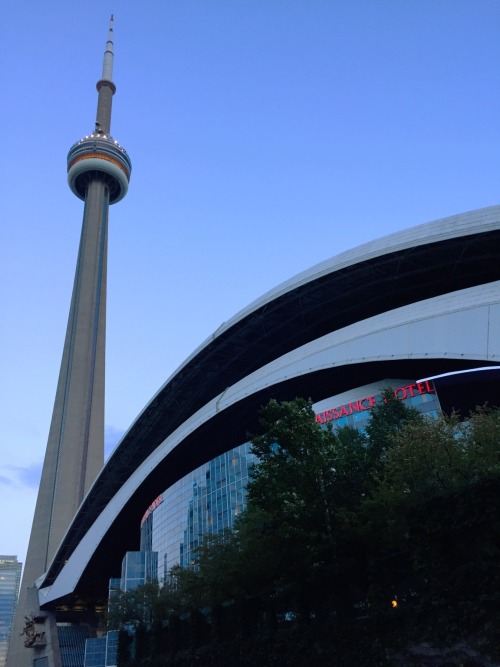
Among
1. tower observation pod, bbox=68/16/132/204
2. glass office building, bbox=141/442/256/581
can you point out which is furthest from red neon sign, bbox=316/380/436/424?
tower observation pod, bbox=68/16/132/204

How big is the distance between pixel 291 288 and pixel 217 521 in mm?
22199

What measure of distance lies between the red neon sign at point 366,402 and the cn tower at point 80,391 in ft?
178

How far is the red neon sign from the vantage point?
142 feet

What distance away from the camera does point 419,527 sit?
62.3 ft

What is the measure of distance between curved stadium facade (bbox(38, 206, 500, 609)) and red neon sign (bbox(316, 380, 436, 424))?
0.08 m

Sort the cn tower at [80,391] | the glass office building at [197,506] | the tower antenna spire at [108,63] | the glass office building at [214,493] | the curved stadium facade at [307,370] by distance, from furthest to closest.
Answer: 1. the tower antenna spire at [108,63]
2. the cn tower at [80,391]
3. the glass office building at [197,506]
4. the glass office building at [214,493]
5. the curved stadium facade at [307,370]

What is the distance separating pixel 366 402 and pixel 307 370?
18.9 feet

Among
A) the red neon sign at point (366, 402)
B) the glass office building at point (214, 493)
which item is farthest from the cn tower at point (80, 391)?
the red neon sign at point (366, 402)

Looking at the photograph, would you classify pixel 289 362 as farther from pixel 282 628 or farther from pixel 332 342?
pixel 282 628

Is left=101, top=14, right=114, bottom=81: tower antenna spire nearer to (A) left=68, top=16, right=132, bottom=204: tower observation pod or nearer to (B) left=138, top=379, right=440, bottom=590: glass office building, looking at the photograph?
(A) left=68, top=16, right=132, bottom=204: tower observation pod

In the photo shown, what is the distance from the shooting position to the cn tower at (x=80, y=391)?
9431cm

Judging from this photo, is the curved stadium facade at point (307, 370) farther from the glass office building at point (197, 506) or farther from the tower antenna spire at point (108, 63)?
the tower antenna spire at point (108, 63)

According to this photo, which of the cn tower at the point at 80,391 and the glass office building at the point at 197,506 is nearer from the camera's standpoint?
the glass office building at the point at 197,506

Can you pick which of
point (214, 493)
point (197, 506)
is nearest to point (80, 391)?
point (197, 506)
